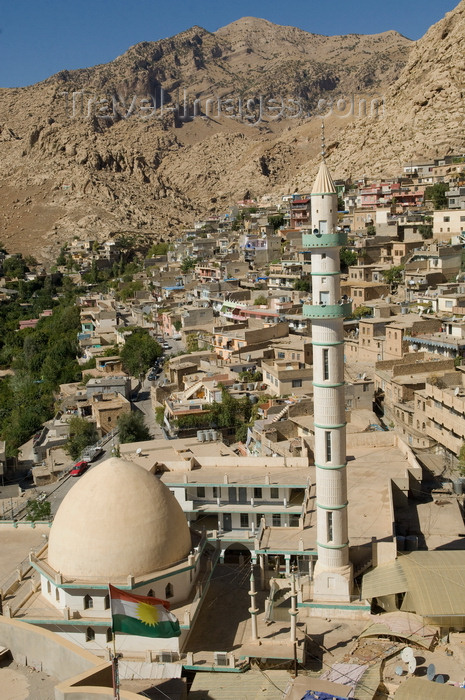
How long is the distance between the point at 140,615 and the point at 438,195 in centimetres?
3830

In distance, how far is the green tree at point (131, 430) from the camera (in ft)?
81.1

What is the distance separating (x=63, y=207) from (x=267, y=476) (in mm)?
73358

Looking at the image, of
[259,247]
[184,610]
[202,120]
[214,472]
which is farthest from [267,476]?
[202,120]

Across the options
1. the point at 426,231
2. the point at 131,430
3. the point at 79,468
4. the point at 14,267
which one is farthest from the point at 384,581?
the point at 14,267

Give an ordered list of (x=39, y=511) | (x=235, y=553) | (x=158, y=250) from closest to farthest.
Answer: (x=235, y=553) → (x=39, y=511) → (x=158, y=250)

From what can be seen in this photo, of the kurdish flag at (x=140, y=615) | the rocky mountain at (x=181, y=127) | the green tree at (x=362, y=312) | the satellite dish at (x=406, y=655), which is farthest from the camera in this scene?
the rocky mountain at (x=181, y=127)

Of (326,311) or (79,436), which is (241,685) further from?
(79,436)

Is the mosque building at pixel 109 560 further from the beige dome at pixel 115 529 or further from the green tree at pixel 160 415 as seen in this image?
the green tree at pixel 160 415

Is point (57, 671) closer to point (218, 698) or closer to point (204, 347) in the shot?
point (218, 698)

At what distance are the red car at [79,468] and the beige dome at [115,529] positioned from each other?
1213 cm

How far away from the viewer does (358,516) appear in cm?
1418

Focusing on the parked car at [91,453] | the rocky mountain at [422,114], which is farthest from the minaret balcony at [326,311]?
the rocky mountain at [422,114]

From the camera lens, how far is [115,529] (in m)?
11.5

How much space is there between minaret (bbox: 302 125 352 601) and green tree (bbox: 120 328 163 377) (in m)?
22.3
